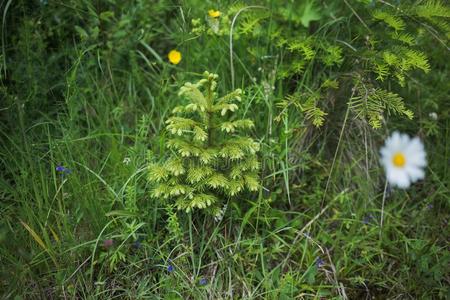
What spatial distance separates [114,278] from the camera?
2045 millimetres

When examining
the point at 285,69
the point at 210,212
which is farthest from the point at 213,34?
the point at 210,212

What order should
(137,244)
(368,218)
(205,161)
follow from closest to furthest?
(205,161), (137,244), (368,218)

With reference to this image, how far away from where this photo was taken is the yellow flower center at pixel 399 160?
7.52 feet

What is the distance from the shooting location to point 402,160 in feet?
7.56

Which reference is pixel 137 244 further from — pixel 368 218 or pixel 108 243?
pixel 368 218

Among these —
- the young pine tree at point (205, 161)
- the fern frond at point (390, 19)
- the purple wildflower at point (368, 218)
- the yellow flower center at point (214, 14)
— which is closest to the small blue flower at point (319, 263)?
the purple wildflower at point (368, 218)

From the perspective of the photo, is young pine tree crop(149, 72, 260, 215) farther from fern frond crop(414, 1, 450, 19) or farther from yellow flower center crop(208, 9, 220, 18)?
fern frond crop(414, 1, 450, 19)

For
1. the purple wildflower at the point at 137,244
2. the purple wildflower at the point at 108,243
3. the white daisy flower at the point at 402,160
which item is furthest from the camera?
the white daisy flower at the point at 402,160

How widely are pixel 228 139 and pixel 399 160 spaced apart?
86 cm

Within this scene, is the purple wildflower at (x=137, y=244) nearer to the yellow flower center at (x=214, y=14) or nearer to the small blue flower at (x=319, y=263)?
the small blue flower at (x=319, y=263)

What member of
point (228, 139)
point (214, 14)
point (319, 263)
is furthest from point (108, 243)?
point (214, 14)

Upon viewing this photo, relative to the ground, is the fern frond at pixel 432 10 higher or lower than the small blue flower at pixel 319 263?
higher

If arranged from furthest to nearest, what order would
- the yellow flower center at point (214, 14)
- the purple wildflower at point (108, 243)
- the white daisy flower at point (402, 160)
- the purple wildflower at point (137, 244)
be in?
the yellow flower center at point (214, 14), the white daisy flower at point (402, 160), the purple wildflower at point (137, 244), the purple wildflower at point (108, 243)

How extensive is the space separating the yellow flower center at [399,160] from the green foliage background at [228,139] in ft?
0.54
